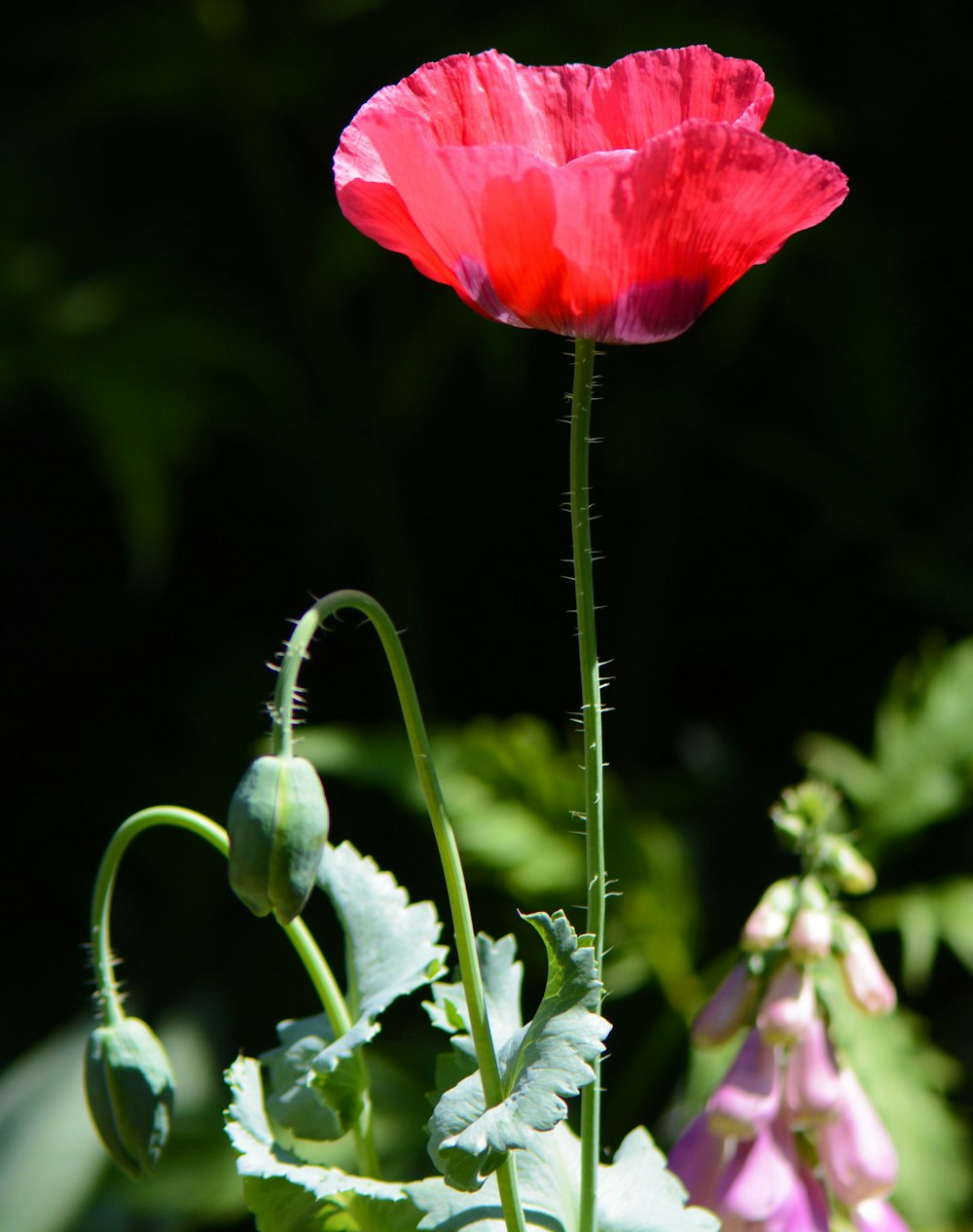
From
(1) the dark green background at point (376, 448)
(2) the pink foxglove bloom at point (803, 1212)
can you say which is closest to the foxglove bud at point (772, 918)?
(2) the pink foxglove bloom at point (803, 1212)

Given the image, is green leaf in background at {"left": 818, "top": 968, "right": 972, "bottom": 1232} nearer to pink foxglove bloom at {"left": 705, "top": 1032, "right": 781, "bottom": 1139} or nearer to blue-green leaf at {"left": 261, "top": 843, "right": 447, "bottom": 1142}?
pink foxglove bloom at {"left": 705, "top": 1032, "right": 781, "bottom": 1139}

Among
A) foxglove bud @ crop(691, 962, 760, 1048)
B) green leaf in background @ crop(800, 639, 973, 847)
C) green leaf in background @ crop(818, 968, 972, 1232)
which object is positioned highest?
foxglove bud @ crop(691, 962, 760, 1048)

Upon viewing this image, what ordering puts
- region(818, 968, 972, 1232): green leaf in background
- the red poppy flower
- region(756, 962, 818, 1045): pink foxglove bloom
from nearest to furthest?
the red poppy flower, region(756, 962, 818, 1045): pink foxglove bloom, region(818, 968, 972, 1232): green leaf in background

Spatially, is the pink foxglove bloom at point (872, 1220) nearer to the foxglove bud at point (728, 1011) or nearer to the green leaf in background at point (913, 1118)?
the foxglove bud at point (728, 1011)

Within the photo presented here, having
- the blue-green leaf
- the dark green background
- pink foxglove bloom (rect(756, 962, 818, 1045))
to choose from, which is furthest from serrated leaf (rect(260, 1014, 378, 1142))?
the dark green background

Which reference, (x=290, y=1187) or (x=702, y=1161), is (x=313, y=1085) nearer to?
(x=290, y=1187)

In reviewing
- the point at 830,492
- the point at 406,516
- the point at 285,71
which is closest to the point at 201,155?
the point at 285,71

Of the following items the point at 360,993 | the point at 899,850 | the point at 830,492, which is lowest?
the point at 899,850

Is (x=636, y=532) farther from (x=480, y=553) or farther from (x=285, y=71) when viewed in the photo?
(x=285, y=71)
